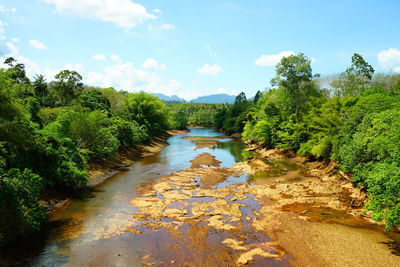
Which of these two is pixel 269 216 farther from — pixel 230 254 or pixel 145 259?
pixel 145 259

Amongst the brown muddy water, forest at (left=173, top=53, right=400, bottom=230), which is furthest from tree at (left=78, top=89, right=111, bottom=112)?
Result: forest at (left=173, top=53, right=400, bottom=230)

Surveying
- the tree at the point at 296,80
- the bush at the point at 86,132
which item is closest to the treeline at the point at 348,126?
the tree at the point at 296,80

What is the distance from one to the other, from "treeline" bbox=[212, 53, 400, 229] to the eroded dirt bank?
2496 mm

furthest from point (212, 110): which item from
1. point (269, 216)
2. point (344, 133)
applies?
point (269, 216)

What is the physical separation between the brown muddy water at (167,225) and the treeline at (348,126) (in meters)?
6.29

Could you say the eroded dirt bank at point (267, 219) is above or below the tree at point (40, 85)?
below

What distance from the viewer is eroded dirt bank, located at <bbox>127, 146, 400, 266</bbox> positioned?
58.9ft

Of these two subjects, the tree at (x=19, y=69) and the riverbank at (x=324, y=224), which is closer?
the riverbank at (x=324, y=224)

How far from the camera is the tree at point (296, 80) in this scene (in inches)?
2111

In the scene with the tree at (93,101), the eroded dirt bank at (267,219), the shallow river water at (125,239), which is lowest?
the shallow river water at (125,239)

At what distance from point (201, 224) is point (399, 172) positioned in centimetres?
1401

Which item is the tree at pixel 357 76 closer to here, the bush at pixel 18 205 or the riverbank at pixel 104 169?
the riverbank at pixel 104 169

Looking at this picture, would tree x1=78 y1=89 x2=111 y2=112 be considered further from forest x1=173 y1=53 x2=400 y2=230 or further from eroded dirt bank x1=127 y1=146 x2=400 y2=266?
forest x1=173 y1=53 x2=400 y2=230

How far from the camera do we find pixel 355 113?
35.2 m
